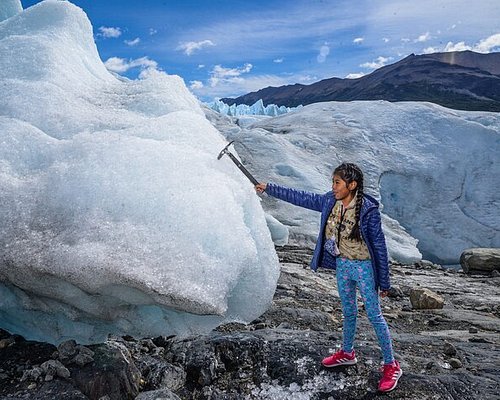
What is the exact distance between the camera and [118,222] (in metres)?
2.80

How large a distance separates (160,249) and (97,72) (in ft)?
11.0

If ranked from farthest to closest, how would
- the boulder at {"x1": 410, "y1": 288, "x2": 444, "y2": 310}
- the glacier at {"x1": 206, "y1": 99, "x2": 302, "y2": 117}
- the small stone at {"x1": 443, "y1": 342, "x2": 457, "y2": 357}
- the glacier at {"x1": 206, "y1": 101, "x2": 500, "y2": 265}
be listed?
the glacier at {"x1": 206, "y1": 99, "x2": 302, "y2": 117}, the glacier at {"x1": 206, "y1": 101, "x2": 500, "y2": 265}, the boulder at {"x1": 410, "y1": 288, "x2": 444, "y2": 310}, the small stone at {"x1": 443, "y1": 342, "x2": 457, "y2": 357}

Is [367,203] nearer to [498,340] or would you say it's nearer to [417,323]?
[498,340]

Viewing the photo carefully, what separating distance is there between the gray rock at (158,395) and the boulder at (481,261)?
40.0 feet

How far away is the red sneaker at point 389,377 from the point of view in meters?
3.34

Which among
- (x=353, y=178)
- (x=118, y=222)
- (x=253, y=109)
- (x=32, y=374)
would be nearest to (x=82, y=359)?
(x=32, y=374)

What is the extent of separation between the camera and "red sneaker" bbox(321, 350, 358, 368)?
3561mm

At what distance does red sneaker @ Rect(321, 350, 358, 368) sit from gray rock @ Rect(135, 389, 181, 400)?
3.94ft

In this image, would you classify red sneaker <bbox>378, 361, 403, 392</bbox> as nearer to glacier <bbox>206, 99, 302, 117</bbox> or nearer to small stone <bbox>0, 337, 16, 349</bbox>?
small stone <bbox>0, 337, 16, 349</bbox>

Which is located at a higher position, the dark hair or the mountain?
the mountain

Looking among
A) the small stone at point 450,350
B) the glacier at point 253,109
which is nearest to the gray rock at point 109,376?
the small stone at point 450,350

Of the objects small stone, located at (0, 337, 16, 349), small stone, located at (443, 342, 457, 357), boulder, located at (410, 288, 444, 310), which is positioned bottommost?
boulder, located at (410, 288, 444, 310)

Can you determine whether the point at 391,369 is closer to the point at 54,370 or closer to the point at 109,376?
the point at 109,376

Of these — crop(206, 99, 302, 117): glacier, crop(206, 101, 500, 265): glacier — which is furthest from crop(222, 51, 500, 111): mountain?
crop(206, 101, 500, 265): glacier
